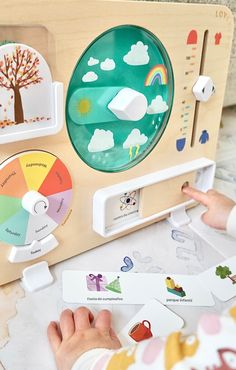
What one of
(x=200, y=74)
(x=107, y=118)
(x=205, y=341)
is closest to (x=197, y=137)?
(x=200, y=74)

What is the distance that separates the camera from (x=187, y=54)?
0.63 m

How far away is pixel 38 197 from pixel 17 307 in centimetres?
16

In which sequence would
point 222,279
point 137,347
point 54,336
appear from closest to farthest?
point 137,347 → point 54,336 → point 222,279

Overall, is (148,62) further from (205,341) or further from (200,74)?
(205,341)

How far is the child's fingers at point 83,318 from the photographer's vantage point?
1.67 feet

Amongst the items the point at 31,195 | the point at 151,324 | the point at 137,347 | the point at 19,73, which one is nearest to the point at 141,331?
the point at 151,324

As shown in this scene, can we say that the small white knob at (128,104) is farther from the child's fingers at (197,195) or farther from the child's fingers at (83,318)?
the child's fingers at (83,318)

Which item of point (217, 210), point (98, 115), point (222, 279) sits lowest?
point (222, 279)

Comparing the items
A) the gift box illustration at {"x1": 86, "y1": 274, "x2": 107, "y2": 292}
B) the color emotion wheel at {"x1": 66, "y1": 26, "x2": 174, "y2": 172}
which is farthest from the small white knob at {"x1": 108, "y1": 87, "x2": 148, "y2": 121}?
the gift box illustration at {"x1": 86, "y1": 274, "x2": 107, "y2": 292}

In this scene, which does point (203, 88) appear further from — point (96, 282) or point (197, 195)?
point (96, 282)

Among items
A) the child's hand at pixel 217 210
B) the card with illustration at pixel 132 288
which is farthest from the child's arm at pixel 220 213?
the card with illustration at pixel 132 288

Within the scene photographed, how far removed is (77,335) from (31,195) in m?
0.19

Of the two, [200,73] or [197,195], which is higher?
[200,73]

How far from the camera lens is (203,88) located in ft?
2.13
